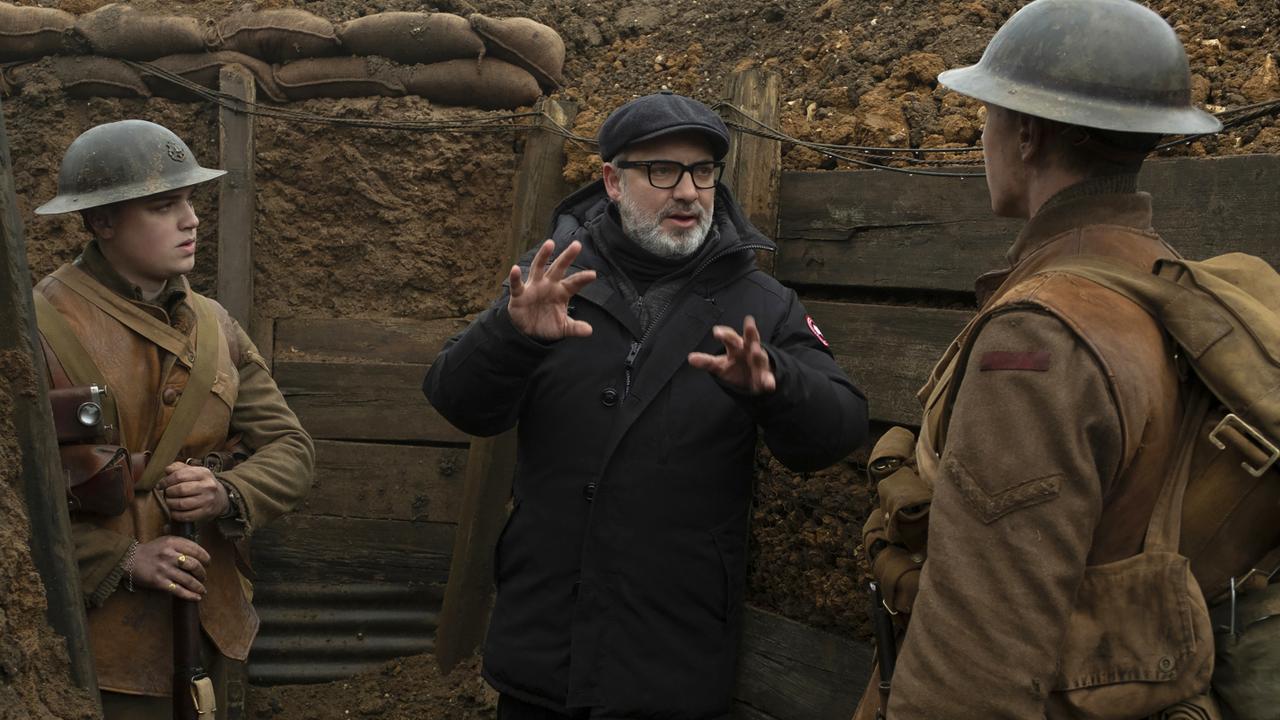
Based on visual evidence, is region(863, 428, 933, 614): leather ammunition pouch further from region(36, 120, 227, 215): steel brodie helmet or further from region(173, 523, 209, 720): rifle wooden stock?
region(36, 120, 227, 215): steel brodie helmet

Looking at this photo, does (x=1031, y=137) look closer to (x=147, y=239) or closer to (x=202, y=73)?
(x=147, y=239)

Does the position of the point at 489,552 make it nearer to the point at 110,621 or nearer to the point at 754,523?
the point at 754,523

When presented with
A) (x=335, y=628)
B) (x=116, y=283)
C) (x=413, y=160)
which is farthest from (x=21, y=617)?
(x=413, y=160)

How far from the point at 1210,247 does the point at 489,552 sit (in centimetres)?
335

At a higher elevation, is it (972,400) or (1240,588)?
(972,400)

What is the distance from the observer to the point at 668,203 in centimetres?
319

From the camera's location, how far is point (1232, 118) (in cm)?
304

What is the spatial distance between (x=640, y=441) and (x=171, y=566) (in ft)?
4.58

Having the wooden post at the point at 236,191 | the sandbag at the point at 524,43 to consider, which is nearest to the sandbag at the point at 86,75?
the wooden post at the point at 236,191

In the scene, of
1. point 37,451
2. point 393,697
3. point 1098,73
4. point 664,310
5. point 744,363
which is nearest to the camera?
point 1098,73

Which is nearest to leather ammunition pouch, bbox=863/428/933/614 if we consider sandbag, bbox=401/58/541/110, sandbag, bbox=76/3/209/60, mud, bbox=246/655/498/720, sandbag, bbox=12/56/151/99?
mud, bbox=246/655/498/720

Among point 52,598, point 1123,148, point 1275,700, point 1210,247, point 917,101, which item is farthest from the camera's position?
point 917,101

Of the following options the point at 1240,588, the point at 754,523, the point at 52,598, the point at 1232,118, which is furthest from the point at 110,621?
the point at 1232,118

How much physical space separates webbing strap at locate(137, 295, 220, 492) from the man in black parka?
2.68 ft
